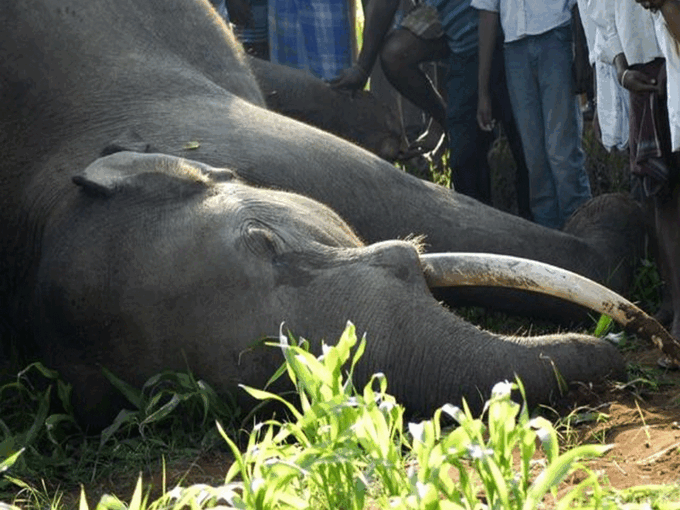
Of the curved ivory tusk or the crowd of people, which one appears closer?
the curved ivory tusk

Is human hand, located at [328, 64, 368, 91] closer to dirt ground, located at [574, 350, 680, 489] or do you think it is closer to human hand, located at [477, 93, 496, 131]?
human hand, located at [477, 93, 496, 131]

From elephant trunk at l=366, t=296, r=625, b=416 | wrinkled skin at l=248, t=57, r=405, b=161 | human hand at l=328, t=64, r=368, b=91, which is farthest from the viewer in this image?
human hand at l=328, t=64, r=368, b=91

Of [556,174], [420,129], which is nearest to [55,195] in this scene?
[556,174]

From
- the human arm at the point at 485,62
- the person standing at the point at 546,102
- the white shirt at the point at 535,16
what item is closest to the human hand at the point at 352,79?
the human arm at the point at 485,62

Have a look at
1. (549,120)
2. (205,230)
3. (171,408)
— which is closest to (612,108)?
(549,120)

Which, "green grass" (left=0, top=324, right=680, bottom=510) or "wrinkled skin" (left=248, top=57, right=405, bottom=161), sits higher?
"green grass" (left=0, top=324, right=680, bottom=510)

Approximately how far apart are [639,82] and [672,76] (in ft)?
→ 1.57

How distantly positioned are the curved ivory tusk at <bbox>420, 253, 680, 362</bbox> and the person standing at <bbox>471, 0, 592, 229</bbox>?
2613mm

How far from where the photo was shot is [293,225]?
5766mm

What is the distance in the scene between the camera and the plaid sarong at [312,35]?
36.1 ft

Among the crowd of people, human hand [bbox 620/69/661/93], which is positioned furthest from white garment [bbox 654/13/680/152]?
human hand [bbox 620/69/661/93]

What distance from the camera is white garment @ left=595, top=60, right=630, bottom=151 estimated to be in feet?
22.5

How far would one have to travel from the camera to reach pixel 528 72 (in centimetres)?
841

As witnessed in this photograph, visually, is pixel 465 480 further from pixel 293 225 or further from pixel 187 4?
pixel 187 4
